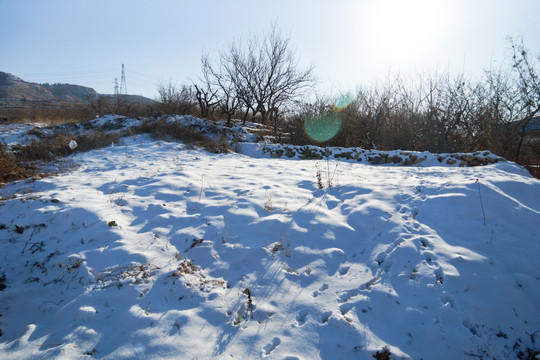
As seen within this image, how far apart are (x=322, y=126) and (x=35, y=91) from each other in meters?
55.0

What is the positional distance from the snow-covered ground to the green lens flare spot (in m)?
6.38

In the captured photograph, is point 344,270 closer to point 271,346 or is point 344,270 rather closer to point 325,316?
point 325,316

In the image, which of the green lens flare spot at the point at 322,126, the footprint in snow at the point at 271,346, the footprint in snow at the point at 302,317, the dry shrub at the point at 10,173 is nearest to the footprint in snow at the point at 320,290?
the footprint in snow at the point at 302,317

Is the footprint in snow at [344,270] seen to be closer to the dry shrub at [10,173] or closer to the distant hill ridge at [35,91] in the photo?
the dry shrub at [10,173]

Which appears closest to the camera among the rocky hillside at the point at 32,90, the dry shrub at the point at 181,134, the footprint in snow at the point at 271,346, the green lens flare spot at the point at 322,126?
the footprint in snow at the point at 271,346

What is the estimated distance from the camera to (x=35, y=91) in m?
43.3

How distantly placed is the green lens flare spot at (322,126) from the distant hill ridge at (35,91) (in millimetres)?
26817

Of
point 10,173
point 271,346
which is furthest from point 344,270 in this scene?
point 10,173

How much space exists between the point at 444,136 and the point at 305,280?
879 centimetres

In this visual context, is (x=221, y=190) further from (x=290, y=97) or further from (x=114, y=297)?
(x=290, y=97)

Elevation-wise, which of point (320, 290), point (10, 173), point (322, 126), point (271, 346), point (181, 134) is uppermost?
point (322, 126)

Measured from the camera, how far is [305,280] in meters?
2.46

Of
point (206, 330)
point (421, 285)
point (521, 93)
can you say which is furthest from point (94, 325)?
point (521, 93)

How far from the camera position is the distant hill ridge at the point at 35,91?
3711 centimetres
